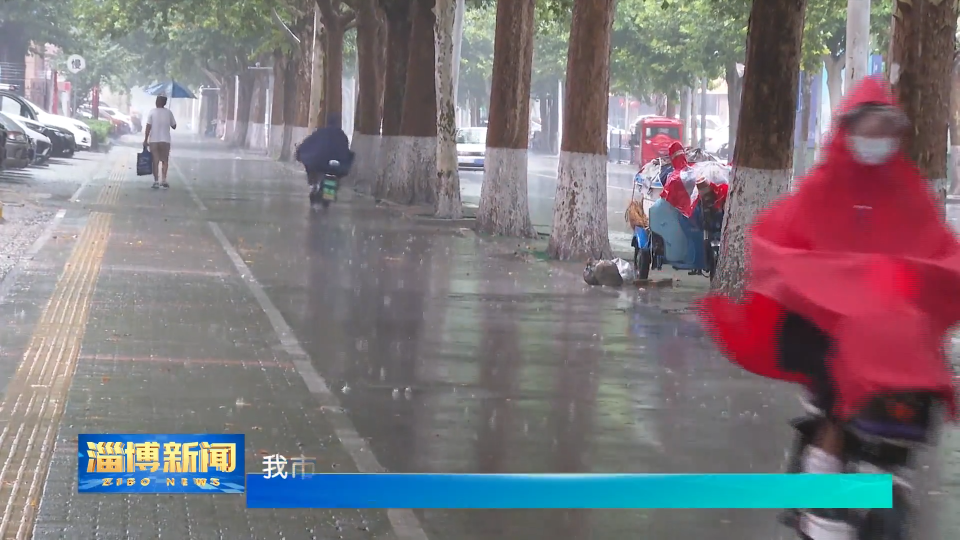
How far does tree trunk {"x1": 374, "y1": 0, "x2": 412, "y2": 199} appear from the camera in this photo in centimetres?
3066

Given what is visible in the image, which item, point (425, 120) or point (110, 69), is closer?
point (425, 120)

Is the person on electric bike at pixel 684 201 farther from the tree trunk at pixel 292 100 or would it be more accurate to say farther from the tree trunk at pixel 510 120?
the tree trunk at pixel 292 100

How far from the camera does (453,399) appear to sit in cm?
968

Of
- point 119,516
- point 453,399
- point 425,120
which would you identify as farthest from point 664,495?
point 425,120

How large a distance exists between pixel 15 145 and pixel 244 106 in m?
46.9

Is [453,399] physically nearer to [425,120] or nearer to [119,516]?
[119,516]

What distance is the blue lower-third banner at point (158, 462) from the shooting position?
419 centimetres

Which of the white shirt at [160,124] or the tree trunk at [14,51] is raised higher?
the tree trunk at [14,51]

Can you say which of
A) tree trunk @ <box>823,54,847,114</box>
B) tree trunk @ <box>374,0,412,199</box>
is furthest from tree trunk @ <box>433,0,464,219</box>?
tree trunk @ <box>823,54,847,114</box>

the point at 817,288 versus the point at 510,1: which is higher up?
the point at 510,1

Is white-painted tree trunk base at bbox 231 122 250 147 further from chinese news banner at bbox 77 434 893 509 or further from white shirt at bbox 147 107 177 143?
chinese news banner at bbox 77 434 893 509

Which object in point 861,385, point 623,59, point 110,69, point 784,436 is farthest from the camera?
point 110,69

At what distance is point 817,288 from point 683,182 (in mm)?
12401

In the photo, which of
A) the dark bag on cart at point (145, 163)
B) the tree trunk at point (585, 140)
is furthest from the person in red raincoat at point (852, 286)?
the dark bag on cart at point (145, 163)
